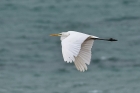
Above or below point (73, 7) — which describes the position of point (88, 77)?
below

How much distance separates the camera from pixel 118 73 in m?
11.9

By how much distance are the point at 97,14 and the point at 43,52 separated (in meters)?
3.21

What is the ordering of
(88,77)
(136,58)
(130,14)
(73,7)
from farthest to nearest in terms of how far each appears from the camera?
(73,7), (130,14), (136,58), (88,77)

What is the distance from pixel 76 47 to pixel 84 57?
0.55m

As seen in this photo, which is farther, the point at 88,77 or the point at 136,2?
the point at 136,2

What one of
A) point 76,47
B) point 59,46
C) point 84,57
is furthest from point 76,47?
point 59,46

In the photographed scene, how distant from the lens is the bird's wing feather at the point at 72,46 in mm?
4660

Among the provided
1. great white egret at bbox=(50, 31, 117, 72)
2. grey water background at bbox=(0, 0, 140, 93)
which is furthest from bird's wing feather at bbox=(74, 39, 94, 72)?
grey water background at bbox=(0, 0, 140, 93)

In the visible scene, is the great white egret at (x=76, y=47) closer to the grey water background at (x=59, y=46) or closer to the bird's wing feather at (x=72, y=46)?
the bird's wing feather at (x=72, y=46)

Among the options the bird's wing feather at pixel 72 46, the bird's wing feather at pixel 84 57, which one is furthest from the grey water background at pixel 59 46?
the bird's wing feather at pixel 72 46

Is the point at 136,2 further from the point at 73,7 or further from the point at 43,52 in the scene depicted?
the point at 43,52

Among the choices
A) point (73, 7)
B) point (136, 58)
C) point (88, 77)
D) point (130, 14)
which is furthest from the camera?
point (73, 7)

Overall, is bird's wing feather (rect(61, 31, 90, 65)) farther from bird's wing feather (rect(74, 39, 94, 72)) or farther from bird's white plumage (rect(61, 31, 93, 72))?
bird's wing feather (rect(74, 39, 94, 72))

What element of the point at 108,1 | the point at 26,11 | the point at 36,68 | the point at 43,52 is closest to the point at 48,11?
the point at 26,11
